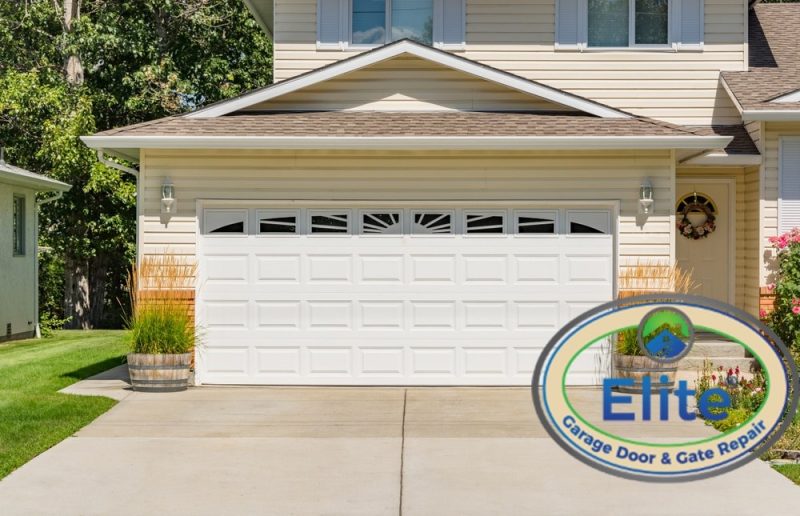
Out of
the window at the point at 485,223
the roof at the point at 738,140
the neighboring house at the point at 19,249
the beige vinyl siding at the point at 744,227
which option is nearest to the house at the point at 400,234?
the window at the point at 485,223

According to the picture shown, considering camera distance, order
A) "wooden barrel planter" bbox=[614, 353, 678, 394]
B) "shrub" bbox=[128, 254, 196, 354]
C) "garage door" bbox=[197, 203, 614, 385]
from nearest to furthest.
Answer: "wooden barrel planter" bbox=[614, 353, 678, 394]
"shrub" bbox=[128, 254, 196, 354]
"garage door" bbox=[197, 203, 614, 385]

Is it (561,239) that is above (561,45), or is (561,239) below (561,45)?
below

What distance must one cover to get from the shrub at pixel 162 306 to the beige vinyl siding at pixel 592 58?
437cm

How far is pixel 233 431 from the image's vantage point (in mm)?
9734

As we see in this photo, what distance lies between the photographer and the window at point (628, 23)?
1566 centimetres

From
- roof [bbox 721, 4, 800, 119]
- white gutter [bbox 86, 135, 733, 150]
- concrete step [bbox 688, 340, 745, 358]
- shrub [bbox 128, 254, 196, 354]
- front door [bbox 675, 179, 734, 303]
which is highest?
roof [bbox 721, 4, 800, 119]

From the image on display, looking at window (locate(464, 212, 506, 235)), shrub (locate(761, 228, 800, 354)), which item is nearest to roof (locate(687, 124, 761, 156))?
shrub (locate(761, 228, 800, 354))

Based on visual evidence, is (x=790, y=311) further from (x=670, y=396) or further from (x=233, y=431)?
(x=233, y=431)

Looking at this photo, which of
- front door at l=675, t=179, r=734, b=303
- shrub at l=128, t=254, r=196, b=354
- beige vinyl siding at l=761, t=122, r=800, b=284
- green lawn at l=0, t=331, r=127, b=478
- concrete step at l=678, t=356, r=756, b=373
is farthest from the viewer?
front door at l=675, t=179, r=734, b=303

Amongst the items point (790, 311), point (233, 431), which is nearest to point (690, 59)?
point (790, 311)

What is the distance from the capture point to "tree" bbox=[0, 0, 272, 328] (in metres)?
22.5

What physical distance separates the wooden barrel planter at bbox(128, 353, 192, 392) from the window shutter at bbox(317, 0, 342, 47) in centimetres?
592

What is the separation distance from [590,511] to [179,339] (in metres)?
6.43

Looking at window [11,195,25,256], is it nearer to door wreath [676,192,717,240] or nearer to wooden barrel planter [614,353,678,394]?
door wreath [676,192,717,240]
